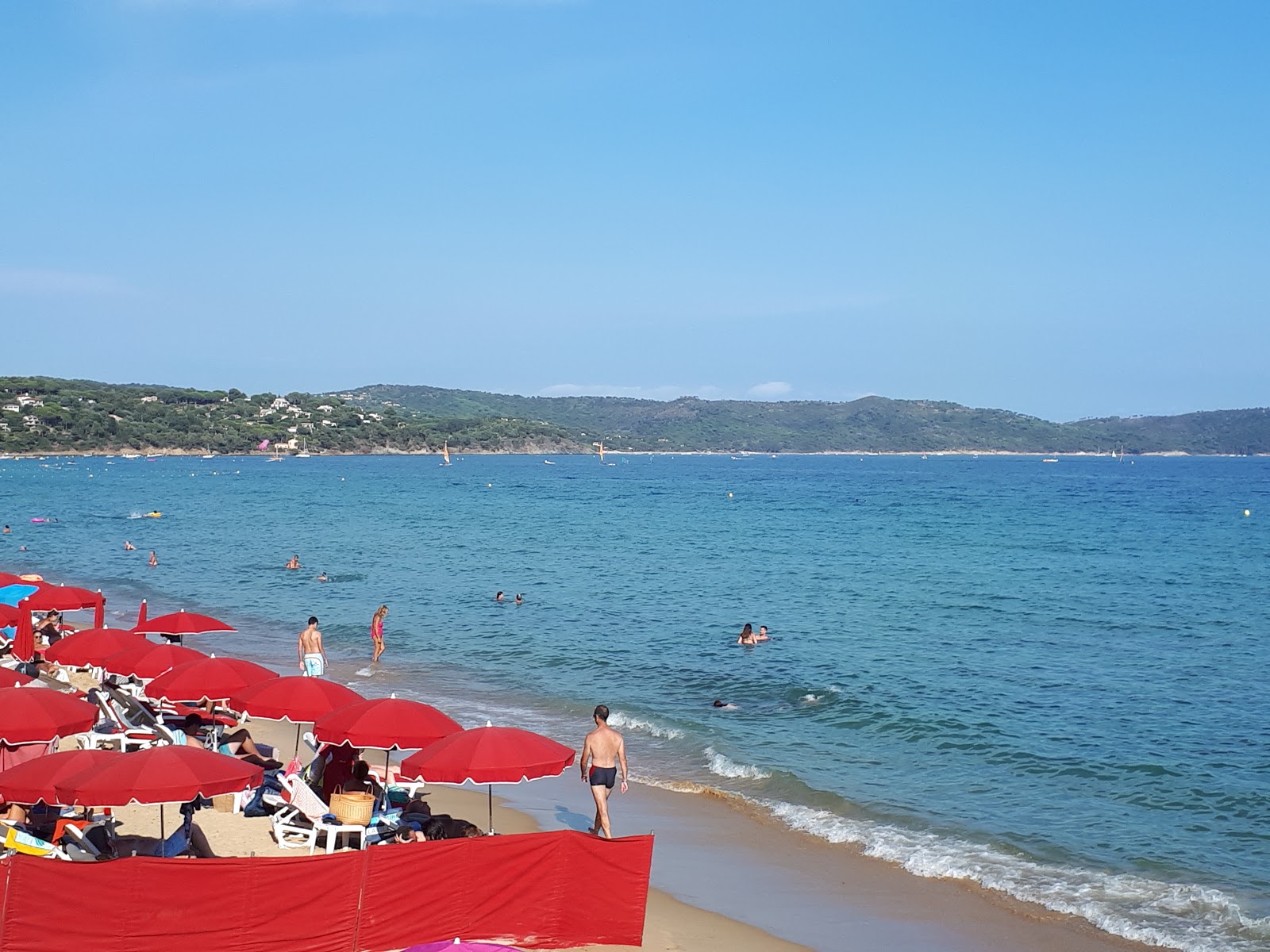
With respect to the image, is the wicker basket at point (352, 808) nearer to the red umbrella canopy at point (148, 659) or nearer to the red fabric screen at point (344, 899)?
the red fabric screen at point (344, 899)

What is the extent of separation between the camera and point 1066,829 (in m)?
14.2

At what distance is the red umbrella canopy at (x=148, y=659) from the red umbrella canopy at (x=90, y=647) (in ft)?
1.00

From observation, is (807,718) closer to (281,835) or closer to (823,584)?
(281,835)

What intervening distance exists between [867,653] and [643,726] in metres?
8.84

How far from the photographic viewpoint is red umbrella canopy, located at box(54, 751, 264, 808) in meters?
9.16

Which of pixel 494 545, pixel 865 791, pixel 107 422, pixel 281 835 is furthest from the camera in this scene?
pixel 107 422

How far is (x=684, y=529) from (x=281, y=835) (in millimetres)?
53911

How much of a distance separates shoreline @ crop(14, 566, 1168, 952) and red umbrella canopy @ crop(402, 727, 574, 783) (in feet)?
6.66

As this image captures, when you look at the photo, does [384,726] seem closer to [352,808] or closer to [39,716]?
[352,808]

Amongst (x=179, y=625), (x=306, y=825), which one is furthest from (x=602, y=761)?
(x=179, y=625)

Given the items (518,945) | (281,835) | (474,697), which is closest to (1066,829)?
(518,945)

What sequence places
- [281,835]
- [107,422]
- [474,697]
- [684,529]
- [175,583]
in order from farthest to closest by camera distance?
[107,422] → [684,529] → [175,583] → [474,697] → [281,835]

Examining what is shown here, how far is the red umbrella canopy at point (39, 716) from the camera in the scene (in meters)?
11.2

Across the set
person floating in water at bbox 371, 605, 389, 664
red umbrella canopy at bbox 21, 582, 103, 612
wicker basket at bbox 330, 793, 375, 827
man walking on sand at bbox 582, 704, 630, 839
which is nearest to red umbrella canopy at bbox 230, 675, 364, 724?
wicker basket at bbox 330, 793, 375, 827
